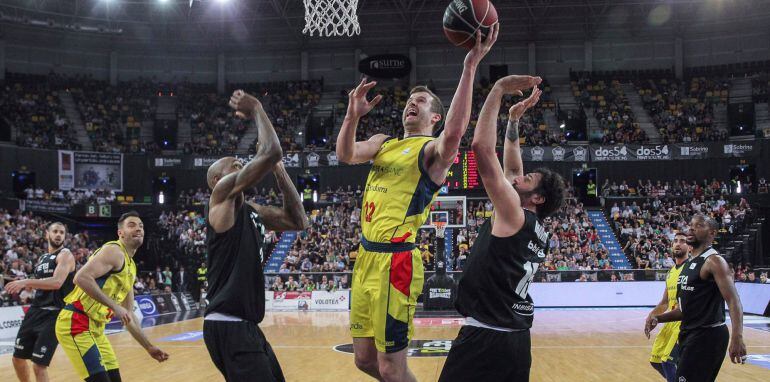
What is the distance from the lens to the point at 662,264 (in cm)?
2428

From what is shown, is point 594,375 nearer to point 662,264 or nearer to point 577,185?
point 662,264

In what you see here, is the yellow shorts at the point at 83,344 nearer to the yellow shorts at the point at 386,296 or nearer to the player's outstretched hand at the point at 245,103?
the yellow shorts at the point at 386,296

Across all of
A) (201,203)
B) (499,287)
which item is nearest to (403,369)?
(499,287)

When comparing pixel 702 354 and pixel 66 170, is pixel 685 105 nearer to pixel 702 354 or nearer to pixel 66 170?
pixel 66 170

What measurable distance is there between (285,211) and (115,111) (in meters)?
36.2

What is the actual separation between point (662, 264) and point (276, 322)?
14488 mm

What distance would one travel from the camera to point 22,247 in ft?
70.8

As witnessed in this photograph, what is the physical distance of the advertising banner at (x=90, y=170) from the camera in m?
33.5

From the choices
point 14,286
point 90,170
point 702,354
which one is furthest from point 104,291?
point 90,170

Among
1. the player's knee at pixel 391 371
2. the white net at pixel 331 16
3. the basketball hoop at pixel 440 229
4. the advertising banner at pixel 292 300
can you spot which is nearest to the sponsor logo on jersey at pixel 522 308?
the player's knee at pixel 391 371

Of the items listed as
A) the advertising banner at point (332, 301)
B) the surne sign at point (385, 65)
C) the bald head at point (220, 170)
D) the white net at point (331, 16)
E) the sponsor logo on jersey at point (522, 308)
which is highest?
the surne sign at point (385, 65)

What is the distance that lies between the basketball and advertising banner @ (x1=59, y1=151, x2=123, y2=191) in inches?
1317

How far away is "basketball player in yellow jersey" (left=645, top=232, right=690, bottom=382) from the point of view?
Answer: 21.9 ft

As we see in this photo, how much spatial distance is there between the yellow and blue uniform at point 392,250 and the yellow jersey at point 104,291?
9.27ft
